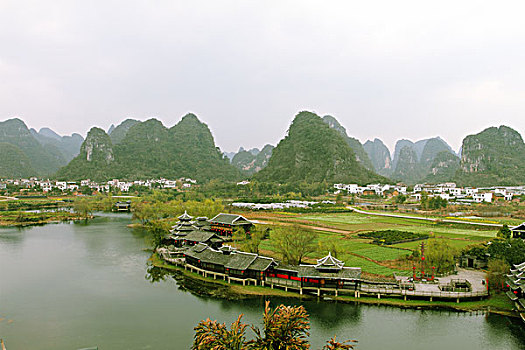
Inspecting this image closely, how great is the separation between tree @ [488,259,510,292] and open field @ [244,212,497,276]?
4288 mm

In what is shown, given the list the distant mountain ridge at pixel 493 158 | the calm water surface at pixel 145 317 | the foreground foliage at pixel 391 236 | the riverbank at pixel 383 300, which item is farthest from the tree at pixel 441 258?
the distant mountain ridge at pixel 493 158

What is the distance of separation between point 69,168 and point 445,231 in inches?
3772

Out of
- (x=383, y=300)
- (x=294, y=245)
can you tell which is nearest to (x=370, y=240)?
(x=294, y=245)

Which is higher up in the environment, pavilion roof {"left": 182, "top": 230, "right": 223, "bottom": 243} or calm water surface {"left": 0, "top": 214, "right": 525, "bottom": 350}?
pavilion roof {"left": 182, "top": 230, "right": 223, "bottom": 243}

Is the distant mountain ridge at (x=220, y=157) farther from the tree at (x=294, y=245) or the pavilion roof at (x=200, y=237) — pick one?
the tree at (x=294, y=245)

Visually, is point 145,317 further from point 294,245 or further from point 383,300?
point 383,300

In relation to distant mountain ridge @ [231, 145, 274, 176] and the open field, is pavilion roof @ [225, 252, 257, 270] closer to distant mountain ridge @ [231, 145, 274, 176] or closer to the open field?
the open field

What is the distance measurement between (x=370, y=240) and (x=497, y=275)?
12.0 m

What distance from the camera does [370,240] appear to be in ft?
99.6

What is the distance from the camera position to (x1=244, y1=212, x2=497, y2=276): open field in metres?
23.3

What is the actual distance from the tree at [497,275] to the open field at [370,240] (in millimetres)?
4288

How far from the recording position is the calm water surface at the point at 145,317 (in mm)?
14258

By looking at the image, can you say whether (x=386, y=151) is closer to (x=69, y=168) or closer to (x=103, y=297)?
(x=69, y=168)

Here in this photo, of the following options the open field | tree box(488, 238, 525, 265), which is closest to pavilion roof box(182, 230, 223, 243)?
the open field
